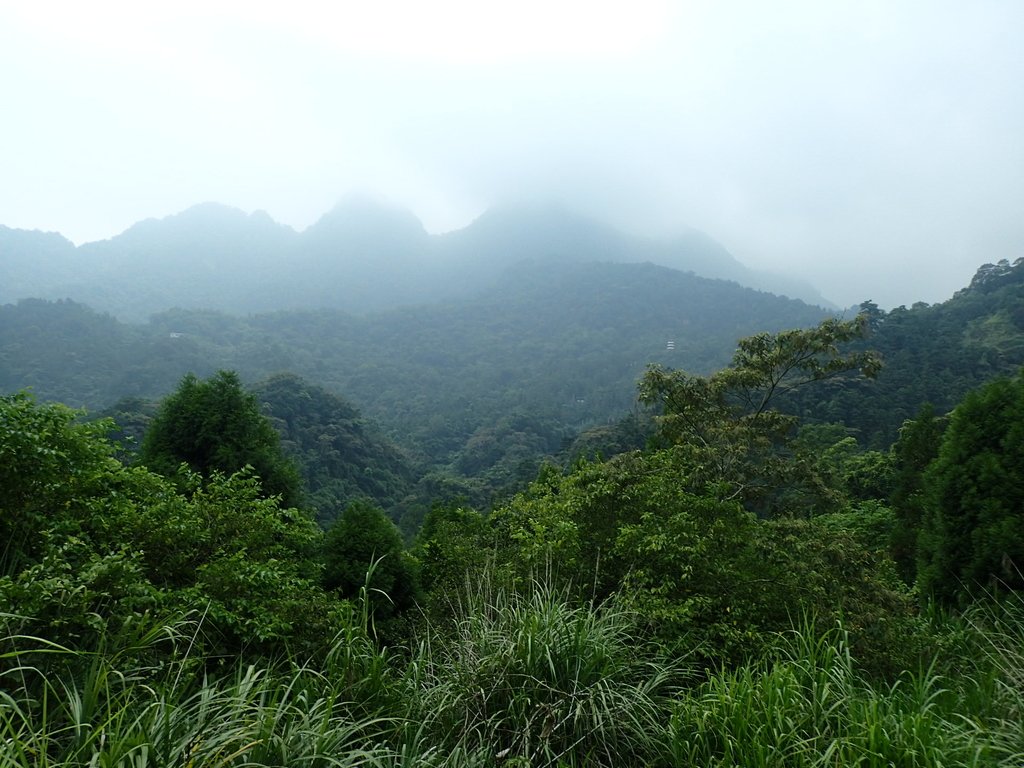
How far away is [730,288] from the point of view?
478ft

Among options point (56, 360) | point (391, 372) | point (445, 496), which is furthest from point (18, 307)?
point (445, 496)

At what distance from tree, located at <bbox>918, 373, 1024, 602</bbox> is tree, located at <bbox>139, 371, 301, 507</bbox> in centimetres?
852

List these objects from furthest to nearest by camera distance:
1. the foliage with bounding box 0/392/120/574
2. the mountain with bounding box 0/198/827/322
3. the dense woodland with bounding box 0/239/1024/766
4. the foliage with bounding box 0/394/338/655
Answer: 1. the mountain with bounding box 0/198/827/322
2. the foliage with bounding box 0/392/120/574
3. the foliage with bounding box 0/394/338/655
4. the dense woodland with bounding box 0/239/1024/766

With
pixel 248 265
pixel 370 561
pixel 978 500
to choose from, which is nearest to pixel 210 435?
pixel 370 561

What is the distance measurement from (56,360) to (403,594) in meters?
85.1

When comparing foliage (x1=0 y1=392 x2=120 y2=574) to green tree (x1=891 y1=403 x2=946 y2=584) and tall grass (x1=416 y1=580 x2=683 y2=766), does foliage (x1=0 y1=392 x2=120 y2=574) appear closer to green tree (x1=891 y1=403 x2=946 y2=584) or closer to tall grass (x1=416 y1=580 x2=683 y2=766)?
tall grass (x1=416 y1=580 x2=683 y2=766)

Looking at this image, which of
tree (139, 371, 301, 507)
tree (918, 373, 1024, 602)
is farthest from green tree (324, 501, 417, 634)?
tree (918, 373, 1024, 602)

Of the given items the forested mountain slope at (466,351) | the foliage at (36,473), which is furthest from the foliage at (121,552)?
the forested mountain slope at (466,351)

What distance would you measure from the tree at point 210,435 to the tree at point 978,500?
852 centimetres

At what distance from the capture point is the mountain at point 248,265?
13738 centimetres

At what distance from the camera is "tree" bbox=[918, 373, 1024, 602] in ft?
16.4

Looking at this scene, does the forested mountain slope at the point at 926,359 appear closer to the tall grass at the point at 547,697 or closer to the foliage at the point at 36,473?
the tall grass at the point at 547,697

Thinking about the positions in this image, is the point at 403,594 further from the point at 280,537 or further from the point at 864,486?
the point at 864,486

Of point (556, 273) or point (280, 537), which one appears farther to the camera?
point (556, 273)
